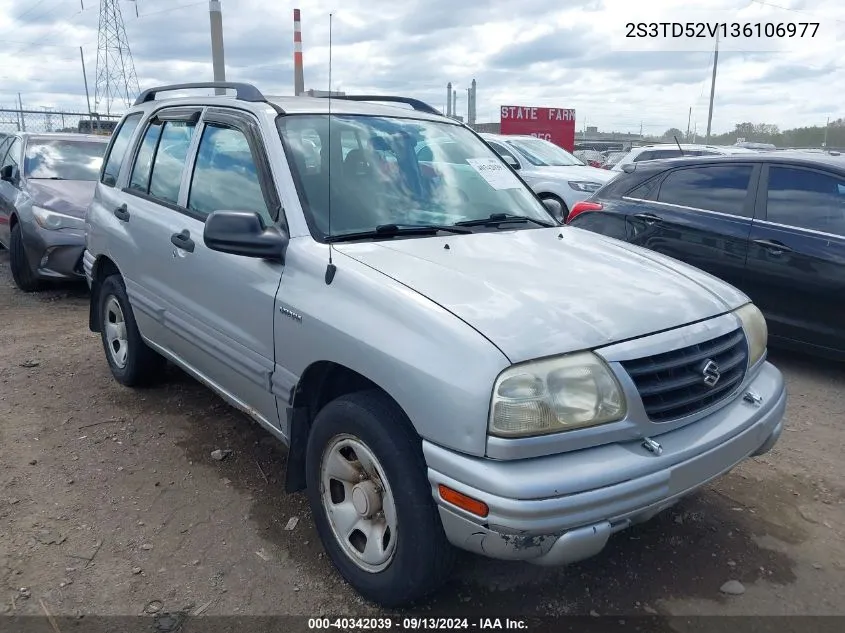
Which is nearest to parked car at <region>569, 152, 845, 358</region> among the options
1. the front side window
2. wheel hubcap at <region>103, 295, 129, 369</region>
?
wheel hubcap at <region>103, 295, 129, 369</region>

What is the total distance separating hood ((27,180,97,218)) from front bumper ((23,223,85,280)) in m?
0.25

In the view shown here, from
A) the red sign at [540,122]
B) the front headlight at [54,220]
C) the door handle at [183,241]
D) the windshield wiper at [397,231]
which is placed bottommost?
the front headlight at [54,220]

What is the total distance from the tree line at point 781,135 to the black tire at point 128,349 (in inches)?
1090

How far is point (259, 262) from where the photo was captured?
9.75 feet

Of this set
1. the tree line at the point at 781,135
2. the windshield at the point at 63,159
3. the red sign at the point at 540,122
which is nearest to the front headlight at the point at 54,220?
the windshield at the point at 63,159

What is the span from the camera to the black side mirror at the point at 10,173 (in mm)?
7889

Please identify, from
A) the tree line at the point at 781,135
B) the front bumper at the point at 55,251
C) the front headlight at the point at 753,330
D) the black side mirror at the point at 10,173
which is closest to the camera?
the front headlight at the point at 753,330

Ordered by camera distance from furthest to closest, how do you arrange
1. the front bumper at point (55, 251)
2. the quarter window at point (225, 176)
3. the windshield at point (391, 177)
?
the front bumper at point (55, 251), the quarter window at point (225, 176), the windshield at point (391, 177)

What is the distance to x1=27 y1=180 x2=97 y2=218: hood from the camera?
23.2 feet

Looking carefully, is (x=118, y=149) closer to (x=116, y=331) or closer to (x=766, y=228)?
Result: (x=116, y=331)

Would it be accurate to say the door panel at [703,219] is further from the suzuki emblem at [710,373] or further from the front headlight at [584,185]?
the front headlight at [584,185]

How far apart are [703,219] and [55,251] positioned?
6.00 m

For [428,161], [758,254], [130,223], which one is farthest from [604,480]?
[758,254]

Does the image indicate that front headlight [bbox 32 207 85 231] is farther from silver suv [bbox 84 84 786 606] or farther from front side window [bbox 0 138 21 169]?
silver suv [bbox 84 84 786 606]
